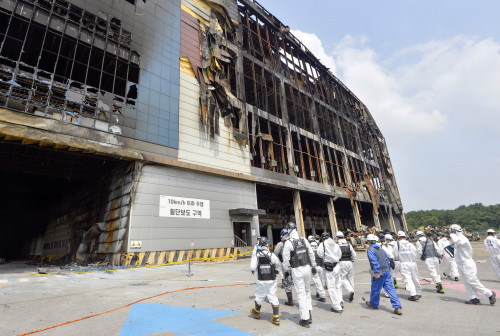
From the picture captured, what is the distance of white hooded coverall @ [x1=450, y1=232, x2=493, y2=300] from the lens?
6238 millimetres

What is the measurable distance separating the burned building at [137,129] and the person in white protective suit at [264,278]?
30.2 feet

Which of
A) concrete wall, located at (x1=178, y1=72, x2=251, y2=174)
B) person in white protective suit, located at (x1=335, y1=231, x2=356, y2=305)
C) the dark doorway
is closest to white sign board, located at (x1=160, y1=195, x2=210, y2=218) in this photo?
concrete wall, located at (x1=178, y1=72, x2=251, y2=174)

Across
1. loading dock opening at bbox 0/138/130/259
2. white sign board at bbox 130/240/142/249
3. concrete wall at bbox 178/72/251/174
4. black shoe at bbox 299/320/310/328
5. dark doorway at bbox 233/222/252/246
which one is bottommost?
black shoe at bbox 299/320/310/328

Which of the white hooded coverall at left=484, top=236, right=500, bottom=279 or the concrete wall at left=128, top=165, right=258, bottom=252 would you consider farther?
the concrete wall at left=128, top=165, right=258, bottom=252

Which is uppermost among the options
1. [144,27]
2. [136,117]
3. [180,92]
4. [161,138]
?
[144,27]

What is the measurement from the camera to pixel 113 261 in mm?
12453

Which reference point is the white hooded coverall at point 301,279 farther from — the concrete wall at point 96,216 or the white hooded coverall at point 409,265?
the concrete wall at point 96,216

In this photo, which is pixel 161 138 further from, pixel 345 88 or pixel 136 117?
pixel 345 88

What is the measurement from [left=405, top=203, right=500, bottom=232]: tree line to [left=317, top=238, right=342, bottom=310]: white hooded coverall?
119m

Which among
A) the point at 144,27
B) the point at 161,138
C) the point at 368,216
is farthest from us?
the point at 368,216

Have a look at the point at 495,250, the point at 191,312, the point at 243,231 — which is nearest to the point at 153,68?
the point at 243,231

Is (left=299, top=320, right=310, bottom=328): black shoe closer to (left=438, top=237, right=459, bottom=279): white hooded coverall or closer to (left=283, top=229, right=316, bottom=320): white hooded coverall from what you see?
(left=283, top=229, right=316, bottom=320): white hooded coverall

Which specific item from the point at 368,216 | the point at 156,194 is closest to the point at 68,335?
the point at 156,194

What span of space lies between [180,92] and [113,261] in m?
11.3
